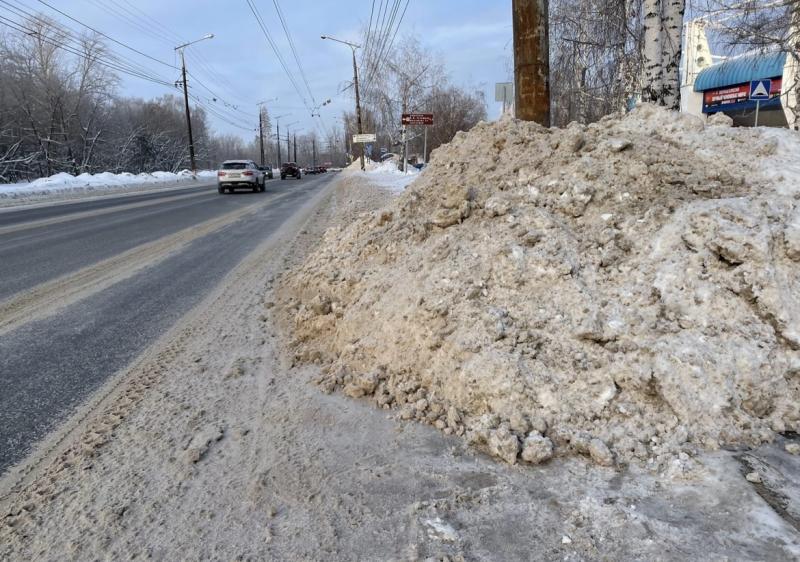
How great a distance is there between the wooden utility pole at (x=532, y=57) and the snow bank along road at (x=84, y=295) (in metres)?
4.79

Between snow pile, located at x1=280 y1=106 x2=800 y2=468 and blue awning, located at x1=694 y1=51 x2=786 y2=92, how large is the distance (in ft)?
65.8

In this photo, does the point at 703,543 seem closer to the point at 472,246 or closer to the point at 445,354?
the point at 445,354

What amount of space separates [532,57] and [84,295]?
620cm

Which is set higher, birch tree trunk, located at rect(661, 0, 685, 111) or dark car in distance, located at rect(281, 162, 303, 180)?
dark car in distance, located at rect(281, 162, 303, 180)

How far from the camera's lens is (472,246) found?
4109mm

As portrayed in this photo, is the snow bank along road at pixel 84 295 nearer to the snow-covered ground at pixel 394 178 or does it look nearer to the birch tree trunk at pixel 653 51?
the snow-covered ground at pixel 394 178

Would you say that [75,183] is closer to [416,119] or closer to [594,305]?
[416,119]

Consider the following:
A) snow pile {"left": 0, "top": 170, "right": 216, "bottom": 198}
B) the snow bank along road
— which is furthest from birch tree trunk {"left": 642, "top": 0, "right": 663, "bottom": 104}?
snow pile {"left": 0, "top": 170, "right": 216, "bottom": 198}

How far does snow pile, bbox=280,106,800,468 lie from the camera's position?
2.70 meters

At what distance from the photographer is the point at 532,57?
A: 6.24 metres

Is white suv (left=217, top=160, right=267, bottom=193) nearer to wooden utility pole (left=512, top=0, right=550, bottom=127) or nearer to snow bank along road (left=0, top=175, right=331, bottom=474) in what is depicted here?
snow bank along road (left=0, top=175, right=331, bottom=474)

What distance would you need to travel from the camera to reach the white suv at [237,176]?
971 inches

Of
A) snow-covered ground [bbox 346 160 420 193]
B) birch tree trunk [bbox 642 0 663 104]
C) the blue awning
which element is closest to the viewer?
birch tree trunk [bbox 642 0 663 104]

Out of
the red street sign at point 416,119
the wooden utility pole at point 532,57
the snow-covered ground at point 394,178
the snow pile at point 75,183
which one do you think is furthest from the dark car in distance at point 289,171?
the wooden utility pole at point 532,57
